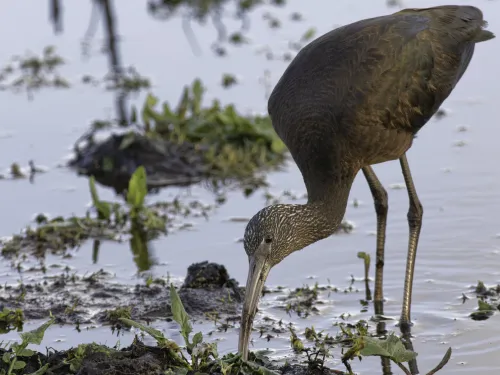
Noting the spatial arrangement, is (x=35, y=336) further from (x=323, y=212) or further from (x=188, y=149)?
(x=188, y=149)

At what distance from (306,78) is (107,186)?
11.6 ft

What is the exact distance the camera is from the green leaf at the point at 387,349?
5270mm

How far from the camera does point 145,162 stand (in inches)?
386

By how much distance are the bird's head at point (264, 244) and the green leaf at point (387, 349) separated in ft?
2.26

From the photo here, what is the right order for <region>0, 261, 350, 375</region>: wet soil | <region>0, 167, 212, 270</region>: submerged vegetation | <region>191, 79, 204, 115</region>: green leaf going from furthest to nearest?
<region>191, 79, 204, 115</region>: green leaf
<region>0, 167, 212, 270</region>: submerged vegetation
<region>0, 261, 350, 375</region>: wet soil

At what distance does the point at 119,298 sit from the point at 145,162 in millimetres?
2839

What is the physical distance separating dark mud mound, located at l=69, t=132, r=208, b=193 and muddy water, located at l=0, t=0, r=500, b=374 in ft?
0.72

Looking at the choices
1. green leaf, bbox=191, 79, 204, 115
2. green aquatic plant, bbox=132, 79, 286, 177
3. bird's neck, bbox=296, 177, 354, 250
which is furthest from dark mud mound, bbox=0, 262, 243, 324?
green leaf, bbox=191, 79, 204, 115

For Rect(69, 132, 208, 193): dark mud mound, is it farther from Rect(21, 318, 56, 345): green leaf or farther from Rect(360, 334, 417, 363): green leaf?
Rect(360, 334, 417, 363): green leaf

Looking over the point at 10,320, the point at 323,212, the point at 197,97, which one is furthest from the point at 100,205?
the point at 323,212

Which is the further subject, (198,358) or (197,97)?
(197,97)

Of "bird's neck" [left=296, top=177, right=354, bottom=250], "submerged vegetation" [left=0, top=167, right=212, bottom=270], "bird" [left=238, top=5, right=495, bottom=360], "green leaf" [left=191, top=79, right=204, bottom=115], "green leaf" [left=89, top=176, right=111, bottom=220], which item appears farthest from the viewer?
"green leaf" [left=191, top=79, right=204, bottom=115]

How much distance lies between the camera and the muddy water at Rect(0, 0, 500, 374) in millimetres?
6699

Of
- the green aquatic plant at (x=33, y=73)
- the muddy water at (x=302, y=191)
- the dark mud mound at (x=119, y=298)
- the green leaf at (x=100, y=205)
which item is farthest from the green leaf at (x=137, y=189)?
the green aquatic plant at (x=33, y=73)
